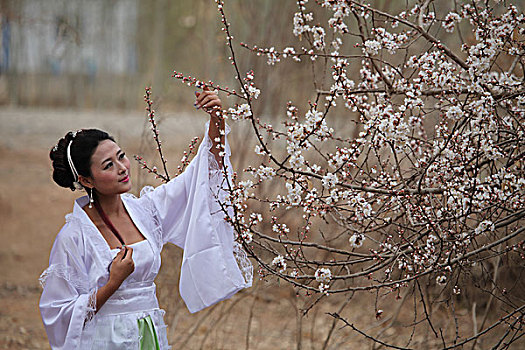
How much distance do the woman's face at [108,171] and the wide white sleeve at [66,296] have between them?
21cm

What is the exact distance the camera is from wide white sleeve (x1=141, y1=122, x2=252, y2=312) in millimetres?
2465

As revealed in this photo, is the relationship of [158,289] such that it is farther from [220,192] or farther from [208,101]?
[208,101]

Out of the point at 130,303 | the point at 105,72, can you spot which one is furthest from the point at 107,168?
the point at 105,72

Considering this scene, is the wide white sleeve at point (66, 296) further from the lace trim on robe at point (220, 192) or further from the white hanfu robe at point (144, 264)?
the lace trim on robe at point (220, 192)

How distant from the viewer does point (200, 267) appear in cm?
248

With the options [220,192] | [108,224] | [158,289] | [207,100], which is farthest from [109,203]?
[158,289]

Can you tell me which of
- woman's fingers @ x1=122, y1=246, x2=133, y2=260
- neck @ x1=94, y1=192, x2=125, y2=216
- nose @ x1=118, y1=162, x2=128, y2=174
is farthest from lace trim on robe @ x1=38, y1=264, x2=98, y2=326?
nose @ x1=118, y1=162, x2=128, y2=174

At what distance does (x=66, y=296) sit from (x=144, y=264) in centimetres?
28

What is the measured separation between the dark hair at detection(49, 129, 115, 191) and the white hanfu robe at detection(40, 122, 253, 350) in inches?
4.2

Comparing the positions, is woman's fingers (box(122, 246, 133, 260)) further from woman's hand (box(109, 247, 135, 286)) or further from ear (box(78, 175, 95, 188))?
ear (box(78, 175, 95, 188))

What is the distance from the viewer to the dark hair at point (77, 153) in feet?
7.63

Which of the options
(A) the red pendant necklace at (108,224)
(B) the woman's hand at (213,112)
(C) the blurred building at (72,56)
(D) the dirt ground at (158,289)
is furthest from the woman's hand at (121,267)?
(C) the blurred building at (72,56)

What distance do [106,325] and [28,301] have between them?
4.73 m

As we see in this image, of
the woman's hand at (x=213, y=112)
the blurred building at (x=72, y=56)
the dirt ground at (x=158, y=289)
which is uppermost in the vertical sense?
the blurred building at (x=72, y=56)
